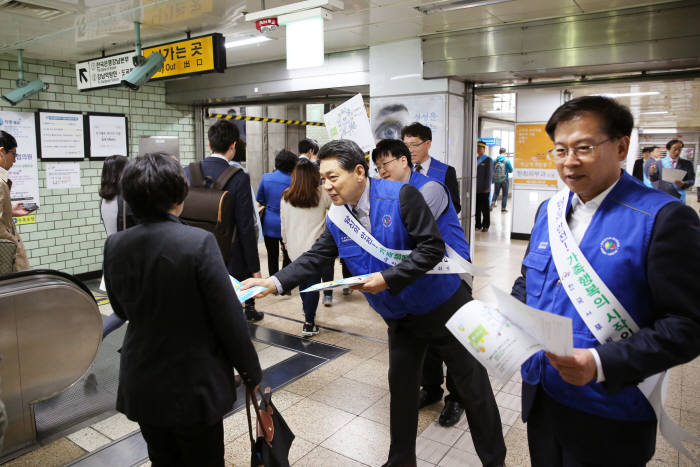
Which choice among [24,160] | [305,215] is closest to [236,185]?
[305,215]

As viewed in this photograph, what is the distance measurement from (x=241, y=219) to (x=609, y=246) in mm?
3187

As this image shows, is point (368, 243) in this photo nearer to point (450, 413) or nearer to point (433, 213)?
point (433, 213)

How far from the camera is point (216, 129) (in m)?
3.98

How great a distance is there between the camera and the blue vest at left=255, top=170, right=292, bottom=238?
537 centimetres

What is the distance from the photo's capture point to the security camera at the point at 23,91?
636cm

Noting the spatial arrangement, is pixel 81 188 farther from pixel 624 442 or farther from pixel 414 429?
pixel 624 442

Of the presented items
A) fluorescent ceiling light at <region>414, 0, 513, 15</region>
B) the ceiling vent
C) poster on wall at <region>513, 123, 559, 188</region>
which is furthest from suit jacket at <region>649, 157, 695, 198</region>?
the ceiling vent

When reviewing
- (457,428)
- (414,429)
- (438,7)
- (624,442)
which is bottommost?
A: (457,428)

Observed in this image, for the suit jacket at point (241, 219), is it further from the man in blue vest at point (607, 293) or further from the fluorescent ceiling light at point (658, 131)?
the fluorescent ceiling light at point (658, 131)

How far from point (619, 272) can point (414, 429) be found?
1.54 m

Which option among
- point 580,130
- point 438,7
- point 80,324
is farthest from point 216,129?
point 580,130

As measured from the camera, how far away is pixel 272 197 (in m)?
5.43

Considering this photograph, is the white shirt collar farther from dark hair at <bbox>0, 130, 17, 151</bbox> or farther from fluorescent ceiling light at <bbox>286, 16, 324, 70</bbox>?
dark hair at <bbox>0, 130, 17, 151</bbox>

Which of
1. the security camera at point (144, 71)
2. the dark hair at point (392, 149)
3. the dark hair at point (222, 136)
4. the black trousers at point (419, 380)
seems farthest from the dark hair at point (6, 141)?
the black trousers at point (419, 380)
